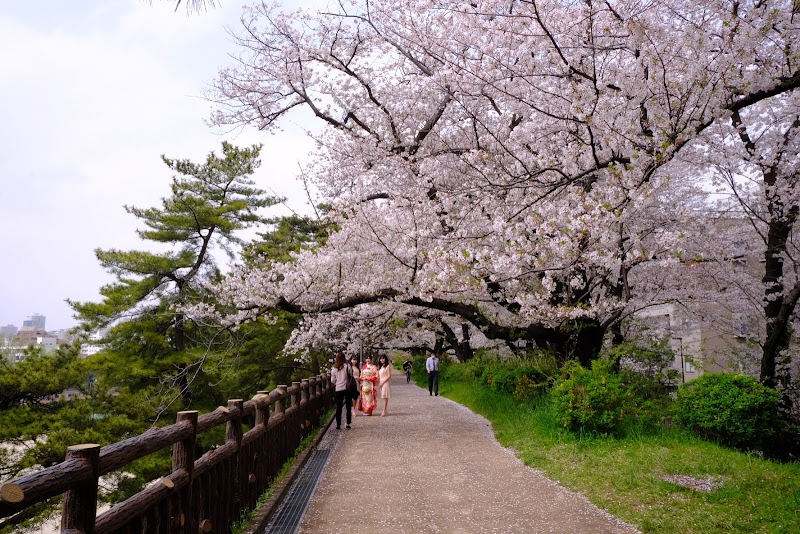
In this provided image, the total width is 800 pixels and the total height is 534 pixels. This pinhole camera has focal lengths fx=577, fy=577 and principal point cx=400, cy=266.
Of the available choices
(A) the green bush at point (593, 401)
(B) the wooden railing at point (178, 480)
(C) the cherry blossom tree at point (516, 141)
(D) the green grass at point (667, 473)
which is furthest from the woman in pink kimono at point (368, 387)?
(B) the wooden railing at point (178, 480)

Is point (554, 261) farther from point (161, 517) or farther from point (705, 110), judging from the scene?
point (161, 517)

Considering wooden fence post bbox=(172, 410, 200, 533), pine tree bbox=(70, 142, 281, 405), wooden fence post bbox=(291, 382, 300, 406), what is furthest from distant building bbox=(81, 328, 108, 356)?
wooden fence post bbox=(172, 410, 200, 533)

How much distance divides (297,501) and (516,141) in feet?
22.0

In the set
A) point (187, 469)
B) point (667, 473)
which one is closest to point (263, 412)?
point (187, 469)

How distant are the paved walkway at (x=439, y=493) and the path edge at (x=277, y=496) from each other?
0.37 m

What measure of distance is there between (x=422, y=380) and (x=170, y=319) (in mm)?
15403

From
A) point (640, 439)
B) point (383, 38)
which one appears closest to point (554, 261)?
point (640, 439)

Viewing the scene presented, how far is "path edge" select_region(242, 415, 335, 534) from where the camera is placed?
5.27 metres

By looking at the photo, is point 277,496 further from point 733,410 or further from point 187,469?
point 733,410

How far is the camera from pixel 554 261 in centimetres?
848

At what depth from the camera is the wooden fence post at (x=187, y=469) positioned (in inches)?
157

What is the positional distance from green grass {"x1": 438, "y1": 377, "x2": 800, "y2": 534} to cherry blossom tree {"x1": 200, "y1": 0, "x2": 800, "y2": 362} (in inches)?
91.6

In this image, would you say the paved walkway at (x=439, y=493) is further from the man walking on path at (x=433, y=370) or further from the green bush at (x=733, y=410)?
the man walking on path at (x=433, y=370)

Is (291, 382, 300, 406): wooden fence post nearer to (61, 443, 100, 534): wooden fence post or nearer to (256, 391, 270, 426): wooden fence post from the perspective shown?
(256, 391, 270, 426): wooden fence post
